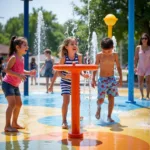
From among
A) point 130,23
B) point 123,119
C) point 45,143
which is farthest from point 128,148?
point 130,23

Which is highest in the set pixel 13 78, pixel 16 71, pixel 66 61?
pixel 66 61

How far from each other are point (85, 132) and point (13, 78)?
50.6 inches

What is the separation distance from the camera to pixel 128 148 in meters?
3.36

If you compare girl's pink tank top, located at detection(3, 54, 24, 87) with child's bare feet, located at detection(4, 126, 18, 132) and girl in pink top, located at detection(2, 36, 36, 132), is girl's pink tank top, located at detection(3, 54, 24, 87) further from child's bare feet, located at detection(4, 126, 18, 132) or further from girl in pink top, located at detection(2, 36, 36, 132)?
child's bare feet, located at detection(4, 126, 18, 132)

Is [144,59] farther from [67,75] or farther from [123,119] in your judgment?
[67,75]

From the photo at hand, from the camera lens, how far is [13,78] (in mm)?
4383

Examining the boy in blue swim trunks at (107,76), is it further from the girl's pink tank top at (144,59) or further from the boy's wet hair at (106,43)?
the girl's pink tank top at (144,59)

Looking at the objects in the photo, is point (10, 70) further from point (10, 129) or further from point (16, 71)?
point (10, 129)

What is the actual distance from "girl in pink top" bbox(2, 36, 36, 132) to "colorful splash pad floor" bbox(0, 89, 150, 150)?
23 centimetres

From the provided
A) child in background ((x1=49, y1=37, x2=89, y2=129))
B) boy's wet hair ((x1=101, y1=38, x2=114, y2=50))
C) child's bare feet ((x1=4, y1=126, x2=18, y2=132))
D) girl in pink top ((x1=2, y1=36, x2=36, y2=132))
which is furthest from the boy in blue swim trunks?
child's bare feet ((x1=4, y1=126, x2=18, y2=132))

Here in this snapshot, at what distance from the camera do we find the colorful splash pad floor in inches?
138

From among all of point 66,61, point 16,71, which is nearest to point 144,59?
point 66,61

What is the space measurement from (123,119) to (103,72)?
2.98ft

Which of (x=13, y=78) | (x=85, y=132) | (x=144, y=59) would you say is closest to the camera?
(x=85, y=132)
